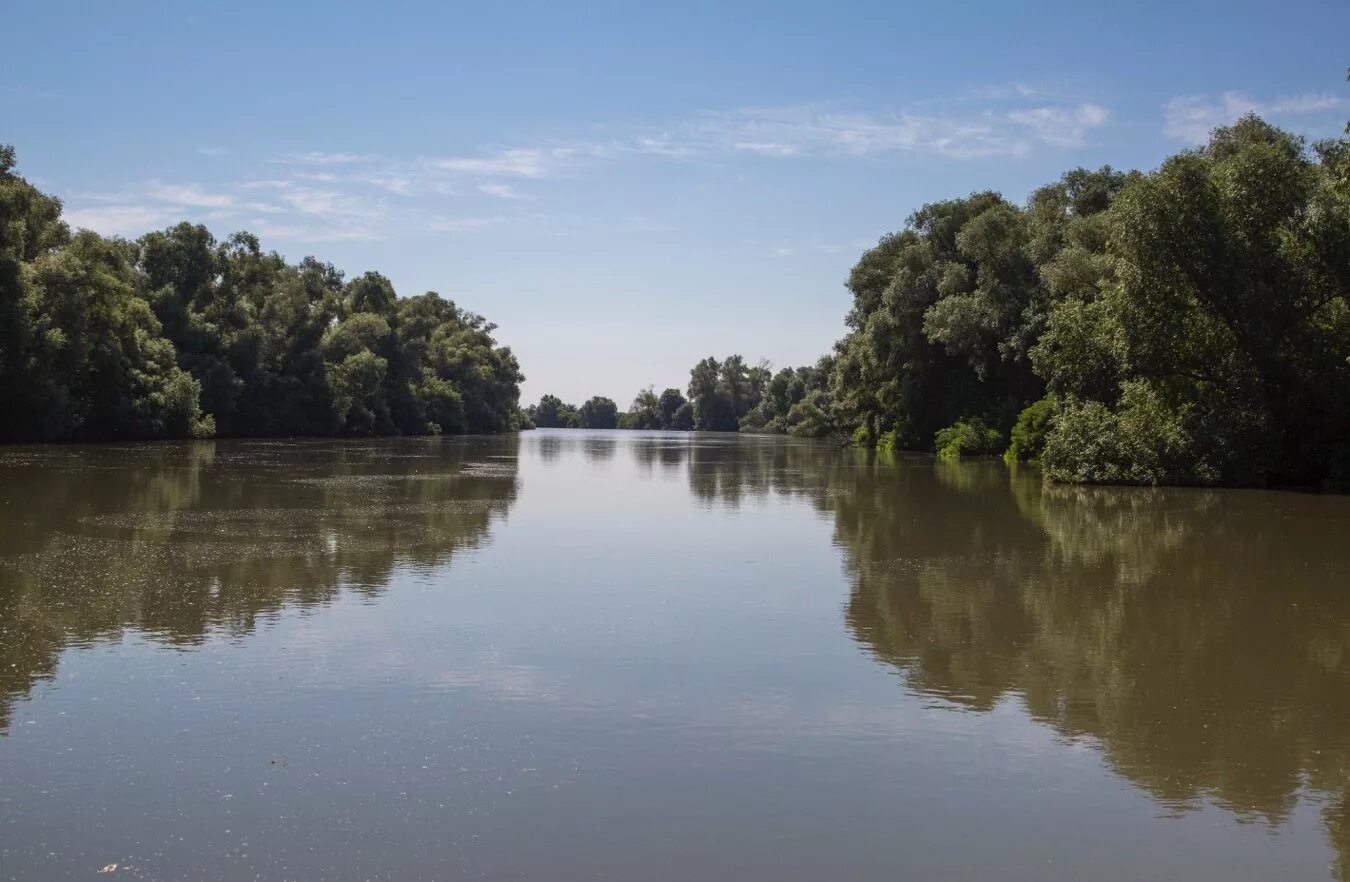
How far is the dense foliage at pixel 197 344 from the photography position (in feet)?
166

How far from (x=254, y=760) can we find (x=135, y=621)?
16.8 ft

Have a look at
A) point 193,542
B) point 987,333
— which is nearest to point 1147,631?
point 193,542

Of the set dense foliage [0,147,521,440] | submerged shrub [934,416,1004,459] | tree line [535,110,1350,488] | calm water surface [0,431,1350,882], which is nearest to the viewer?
calm water surface [0,431,1350,882]

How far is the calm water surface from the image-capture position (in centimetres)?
603

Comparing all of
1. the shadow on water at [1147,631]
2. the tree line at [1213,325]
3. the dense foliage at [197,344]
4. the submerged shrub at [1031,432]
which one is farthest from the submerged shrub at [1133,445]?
the dense foliage at [197,344]

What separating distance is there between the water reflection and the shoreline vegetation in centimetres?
1870

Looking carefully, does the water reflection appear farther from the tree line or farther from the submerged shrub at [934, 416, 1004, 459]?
the submerged shrub at [934, 416, 1004, 459]

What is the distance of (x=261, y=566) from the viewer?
15.4 meters

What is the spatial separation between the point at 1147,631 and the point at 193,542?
1390 centimetres

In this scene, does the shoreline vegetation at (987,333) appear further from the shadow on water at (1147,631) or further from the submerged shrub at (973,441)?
the shadow on water at (1147,631)

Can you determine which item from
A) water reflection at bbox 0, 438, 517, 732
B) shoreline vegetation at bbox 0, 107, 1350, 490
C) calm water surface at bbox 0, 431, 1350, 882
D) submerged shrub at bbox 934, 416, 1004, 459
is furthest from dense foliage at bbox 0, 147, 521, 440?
submerged shrub at bbox 934, 416, 1004, 459

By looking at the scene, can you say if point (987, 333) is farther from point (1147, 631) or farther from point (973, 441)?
point (1147, 631)

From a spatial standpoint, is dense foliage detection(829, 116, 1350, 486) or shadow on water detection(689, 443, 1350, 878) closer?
shadow on water detection(689, 443, 1350, 878)

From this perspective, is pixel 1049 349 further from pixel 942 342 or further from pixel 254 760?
pixel 254 760
